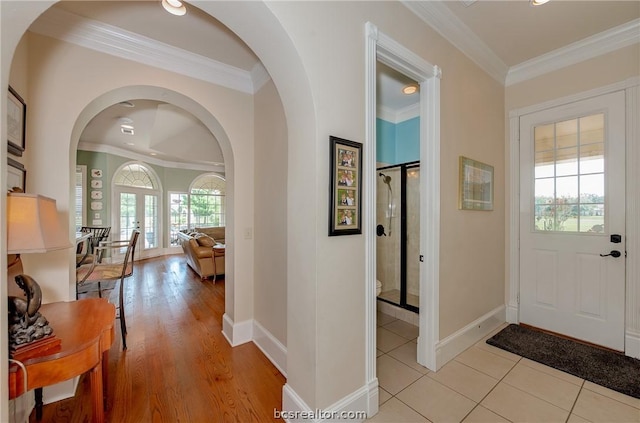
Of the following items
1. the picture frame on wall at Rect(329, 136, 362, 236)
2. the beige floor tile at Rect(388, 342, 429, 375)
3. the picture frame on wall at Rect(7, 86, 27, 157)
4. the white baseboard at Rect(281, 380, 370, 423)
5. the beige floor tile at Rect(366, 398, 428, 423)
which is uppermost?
the picture frame on wall at Rect(7, 86, 27, 157)

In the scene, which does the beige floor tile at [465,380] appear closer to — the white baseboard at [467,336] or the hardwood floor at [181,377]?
the white baseboard at [467,336]

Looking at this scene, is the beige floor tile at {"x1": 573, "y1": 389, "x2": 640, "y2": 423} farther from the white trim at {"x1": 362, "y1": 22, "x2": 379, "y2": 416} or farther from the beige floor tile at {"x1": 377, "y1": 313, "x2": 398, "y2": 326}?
the beige floor tile at {"x1": 377, "y1": 313, "x2": 398, "y2": 326}

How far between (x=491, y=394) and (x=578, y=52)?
10.4 feet

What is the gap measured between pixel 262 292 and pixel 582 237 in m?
3.13

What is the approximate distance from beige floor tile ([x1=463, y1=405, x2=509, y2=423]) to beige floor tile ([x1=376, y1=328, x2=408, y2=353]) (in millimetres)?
869

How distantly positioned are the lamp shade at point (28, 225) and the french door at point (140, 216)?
666 centimetres

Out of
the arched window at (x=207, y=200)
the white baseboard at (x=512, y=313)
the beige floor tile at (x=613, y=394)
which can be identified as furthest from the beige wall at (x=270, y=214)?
the arched window at (x=207, y=200)

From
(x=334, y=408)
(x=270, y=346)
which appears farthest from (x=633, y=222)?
(x=270, y=346)

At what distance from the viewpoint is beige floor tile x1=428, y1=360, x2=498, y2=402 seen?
1.83m

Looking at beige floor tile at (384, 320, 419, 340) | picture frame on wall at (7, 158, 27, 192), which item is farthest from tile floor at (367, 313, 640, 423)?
picture frame on wall at (7, 158, 27, 192)

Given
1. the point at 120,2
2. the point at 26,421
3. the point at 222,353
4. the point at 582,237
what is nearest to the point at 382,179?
the point at 582,237

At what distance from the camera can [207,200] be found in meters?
8.85

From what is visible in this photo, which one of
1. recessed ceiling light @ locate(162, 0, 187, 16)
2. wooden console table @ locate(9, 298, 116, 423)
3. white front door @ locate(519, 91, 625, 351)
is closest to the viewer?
wooden console table @ locate(9, 298, 116, 423)

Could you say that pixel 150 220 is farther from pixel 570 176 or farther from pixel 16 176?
pixel 570 176
